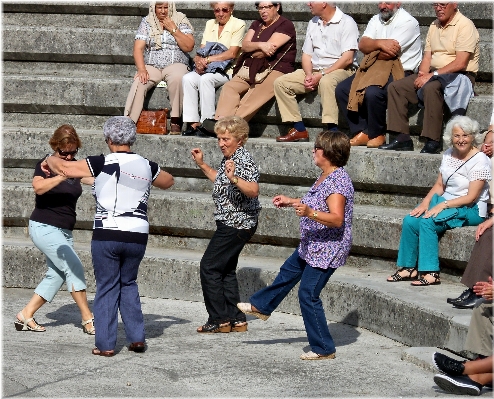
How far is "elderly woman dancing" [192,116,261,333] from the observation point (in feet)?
24.1

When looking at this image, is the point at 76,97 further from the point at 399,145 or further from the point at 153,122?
the point at 399,145

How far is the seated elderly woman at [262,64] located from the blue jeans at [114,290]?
3.53m

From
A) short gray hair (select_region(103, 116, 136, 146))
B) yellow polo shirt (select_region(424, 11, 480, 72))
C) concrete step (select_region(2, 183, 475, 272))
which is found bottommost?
concrete step (select_region(2, 183, 475, 272))

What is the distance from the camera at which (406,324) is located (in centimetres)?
736

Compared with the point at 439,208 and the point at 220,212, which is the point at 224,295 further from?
the point at 439,208

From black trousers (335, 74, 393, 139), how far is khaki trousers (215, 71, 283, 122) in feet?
2.48

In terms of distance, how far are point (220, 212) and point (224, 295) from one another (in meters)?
0.67

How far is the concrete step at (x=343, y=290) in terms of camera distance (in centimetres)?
713

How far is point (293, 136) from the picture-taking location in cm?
1009

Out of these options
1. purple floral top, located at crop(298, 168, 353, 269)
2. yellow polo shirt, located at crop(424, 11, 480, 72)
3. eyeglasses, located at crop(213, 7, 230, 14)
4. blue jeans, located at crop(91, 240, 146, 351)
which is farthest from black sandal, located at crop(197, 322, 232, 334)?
eyeglasses, located at crop(213, 7, 230, 14)

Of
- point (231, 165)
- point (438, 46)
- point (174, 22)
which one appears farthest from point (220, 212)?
point (174, 22)

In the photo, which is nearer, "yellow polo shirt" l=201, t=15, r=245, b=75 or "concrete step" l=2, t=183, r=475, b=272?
"concrete step" l=2, t=183, r=475, b=272

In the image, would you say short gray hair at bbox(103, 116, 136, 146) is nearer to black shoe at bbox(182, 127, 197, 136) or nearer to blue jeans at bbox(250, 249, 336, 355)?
blue jeans at bbox(250, 249, 336, 355)

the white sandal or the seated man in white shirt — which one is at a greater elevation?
the seated man in white shirt
